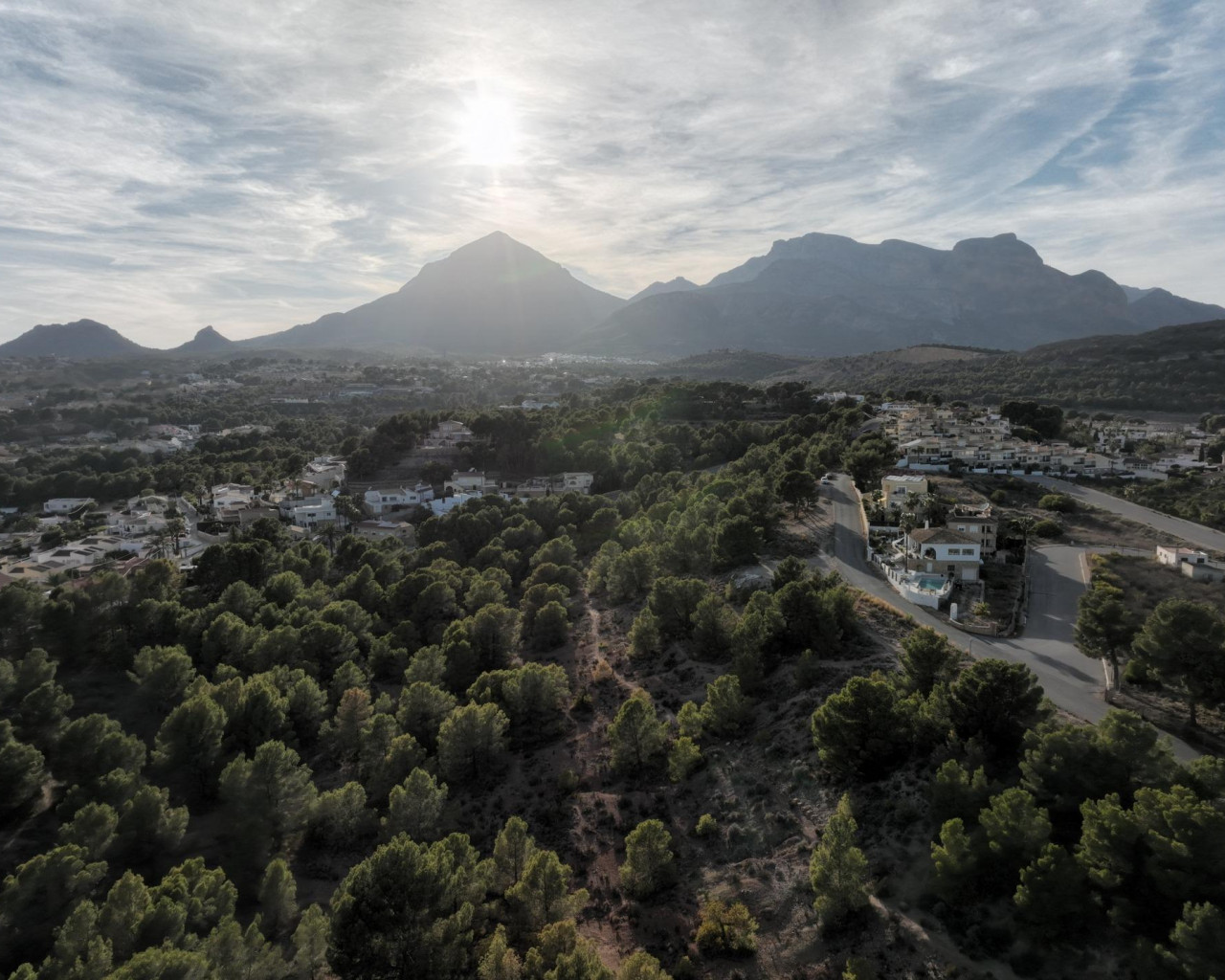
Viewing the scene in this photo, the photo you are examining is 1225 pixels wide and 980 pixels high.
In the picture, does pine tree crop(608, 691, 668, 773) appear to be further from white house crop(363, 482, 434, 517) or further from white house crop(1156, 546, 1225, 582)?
white house crop(363, 482, 434, 517)

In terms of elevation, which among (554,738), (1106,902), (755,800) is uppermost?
(1106,902)

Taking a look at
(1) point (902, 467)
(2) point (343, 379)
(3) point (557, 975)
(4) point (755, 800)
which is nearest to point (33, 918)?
(3) point (557, 975)

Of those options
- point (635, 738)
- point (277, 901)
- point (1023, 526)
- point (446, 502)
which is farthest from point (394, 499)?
point (1023, 526)

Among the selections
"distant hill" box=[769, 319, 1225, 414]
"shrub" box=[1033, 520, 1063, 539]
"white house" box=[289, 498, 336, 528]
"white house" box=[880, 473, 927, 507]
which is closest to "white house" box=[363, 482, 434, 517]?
"white house" box=[289, 498, 336, 528]

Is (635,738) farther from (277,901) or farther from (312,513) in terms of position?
(312,513)

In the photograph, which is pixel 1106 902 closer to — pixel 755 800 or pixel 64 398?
pixel 755 800
